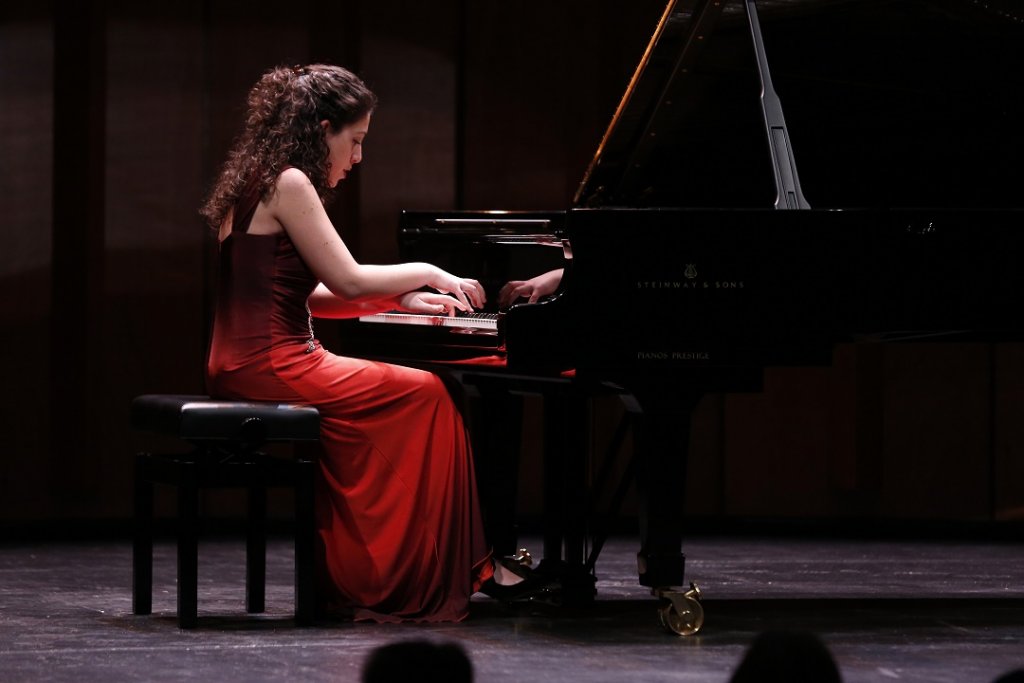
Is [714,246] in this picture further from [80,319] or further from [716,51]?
[80,319]

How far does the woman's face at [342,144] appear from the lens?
3932mm

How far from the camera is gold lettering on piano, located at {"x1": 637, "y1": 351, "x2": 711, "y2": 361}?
11.8 feet

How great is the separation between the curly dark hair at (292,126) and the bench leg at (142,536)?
0.64 metres

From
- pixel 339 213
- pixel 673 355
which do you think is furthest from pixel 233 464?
pixel 339 213

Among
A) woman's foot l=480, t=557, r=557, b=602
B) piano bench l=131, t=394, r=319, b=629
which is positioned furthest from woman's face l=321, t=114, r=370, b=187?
woman's foot l=480, t=557, r=557, b=602

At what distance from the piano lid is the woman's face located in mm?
739

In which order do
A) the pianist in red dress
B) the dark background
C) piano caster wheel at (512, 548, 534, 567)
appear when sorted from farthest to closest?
the dark background → piano caster wheel at (512, 548, 534, 567) → the pianist in red dress

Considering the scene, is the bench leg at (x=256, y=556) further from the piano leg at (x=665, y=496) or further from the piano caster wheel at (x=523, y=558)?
the piano leg at (x=665, y=496)

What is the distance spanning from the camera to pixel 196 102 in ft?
19.8

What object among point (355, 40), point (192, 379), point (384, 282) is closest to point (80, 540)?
point (192, 379)

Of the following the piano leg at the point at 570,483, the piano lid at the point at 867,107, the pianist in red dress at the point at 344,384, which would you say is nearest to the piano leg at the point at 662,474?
the piano leg at the point at 570,483

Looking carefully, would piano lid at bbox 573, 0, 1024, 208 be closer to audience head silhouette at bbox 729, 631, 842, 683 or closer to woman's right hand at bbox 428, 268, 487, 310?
woman's right hand at bbox 428, 268, 487, 310

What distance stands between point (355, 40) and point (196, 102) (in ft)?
2.02

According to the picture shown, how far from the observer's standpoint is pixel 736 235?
3.65 metres
